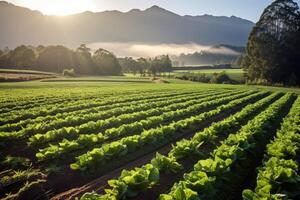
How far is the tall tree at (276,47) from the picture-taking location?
64438 millimetres

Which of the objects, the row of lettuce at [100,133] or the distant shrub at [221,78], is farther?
the distant shrub at [221,78]

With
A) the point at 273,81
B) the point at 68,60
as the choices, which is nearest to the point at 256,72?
the point at 273,81

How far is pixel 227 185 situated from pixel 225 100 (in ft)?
71.6

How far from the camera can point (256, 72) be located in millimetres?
68188

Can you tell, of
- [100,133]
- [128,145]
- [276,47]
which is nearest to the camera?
[128,145]

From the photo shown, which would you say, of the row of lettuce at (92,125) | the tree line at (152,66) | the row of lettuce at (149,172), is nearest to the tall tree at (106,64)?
the tree line at (152,66)

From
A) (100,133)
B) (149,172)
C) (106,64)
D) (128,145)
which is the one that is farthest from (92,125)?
(106,64)

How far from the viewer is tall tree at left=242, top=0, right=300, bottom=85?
64438 mm

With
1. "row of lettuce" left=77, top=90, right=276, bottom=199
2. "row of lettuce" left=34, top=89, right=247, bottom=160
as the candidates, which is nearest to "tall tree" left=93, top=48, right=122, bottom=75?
"row of lettuce" left=34, top=89, right=247, bottom=160

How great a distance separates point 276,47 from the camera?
2584 inches

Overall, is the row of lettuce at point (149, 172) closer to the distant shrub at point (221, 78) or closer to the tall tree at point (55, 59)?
the distant shrub at point (221, 78)

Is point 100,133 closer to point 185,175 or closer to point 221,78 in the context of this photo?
point 185,175

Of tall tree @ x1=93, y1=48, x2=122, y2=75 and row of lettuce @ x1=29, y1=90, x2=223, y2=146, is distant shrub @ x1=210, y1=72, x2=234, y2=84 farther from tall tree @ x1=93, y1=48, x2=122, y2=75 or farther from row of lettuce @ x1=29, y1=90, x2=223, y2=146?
row of lettuce @ x1=29, y1=90, x2=223, y2=146

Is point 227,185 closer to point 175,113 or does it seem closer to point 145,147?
point 145,147
